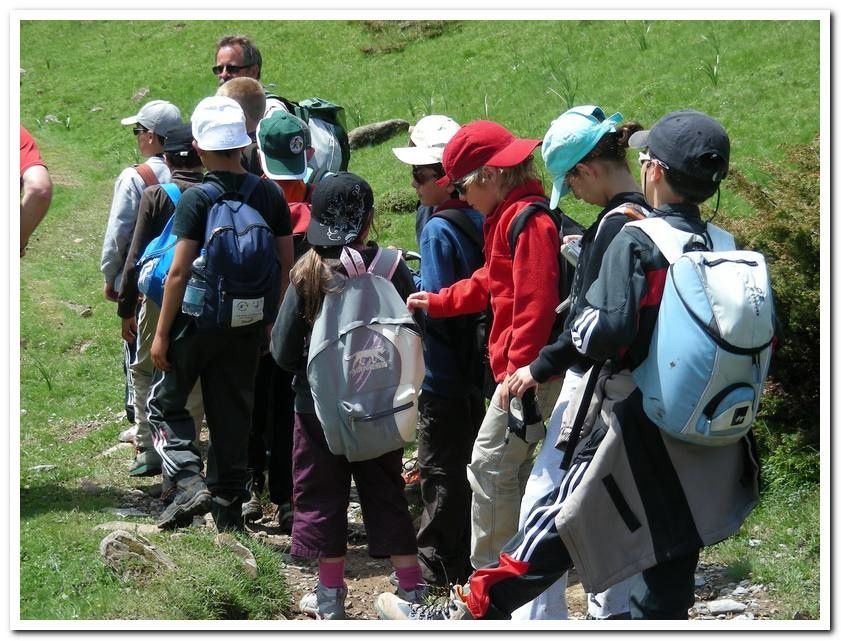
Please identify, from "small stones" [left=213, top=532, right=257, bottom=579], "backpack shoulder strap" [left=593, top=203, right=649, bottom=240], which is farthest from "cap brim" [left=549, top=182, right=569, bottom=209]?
"small stones" [left=213, top=532, right=257, bottom=579]

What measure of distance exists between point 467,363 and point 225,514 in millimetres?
1560

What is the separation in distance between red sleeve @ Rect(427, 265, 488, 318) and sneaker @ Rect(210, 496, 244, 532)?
1.68 m

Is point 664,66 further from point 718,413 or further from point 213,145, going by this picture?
point 718,413

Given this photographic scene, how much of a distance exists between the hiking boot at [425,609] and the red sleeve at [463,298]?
1.17m

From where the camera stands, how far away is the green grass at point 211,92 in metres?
5.07

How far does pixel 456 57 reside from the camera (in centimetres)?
1847

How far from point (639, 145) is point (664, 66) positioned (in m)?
10.6

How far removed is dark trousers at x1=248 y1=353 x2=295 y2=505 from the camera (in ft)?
20.3

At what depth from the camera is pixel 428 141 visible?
537 cm

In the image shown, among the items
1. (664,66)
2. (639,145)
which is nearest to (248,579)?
(639,145)

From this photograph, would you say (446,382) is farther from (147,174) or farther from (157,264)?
(147,174)

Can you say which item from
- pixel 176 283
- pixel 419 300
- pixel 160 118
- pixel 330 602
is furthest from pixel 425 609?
pixel 160 118

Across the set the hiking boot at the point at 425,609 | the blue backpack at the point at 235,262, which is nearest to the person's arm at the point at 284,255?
the blue backpack at the point at 235,262

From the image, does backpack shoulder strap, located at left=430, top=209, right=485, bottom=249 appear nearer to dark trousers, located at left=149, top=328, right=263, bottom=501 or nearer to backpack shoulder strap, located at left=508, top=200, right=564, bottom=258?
backpack shoulder strap, located at left=508, top=200, right=564, bottom=258
